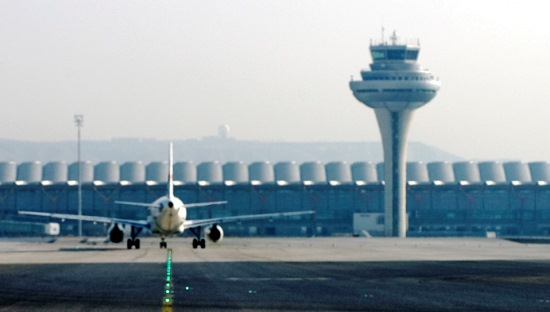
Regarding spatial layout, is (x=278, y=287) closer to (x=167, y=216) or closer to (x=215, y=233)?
(x=167, y=216)

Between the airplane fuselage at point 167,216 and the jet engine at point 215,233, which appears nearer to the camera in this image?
the airplane fuselage at point 167,216

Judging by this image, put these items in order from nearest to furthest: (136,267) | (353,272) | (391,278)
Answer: (391,278), (353,272), (136,267)

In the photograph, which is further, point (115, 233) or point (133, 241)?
point (133, 241)

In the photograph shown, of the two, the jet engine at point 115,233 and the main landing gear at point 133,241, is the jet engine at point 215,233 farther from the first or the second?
the jet engine at point 115,233

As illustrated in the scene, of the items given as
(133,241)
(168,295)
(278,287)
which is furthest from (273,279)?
(133,241)

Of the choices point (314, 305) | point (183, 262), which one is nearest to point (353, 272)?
point (183, 262)

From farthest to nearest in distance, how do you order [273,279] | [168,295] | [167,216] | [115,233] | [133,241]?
[133,241] < [115,233] < [167,216] < [273,279] < [168,295]

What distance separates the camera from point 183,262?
76375 mm

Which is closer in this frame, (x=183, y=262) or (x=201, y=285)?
(x=201, y=285)

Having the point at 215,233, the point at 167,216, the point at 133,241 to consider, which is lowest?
the point at 133,241

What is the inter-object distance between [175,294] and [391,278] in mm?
15021

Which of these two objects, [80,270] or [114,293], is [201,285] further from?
[80,270]

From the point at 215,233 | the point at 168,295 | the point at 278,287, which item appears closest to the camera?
the point at 168,295

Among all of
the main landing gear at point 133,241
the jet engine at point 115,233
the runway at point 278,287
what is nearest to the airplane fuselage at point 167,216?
the jet engine at point 115,233
